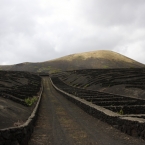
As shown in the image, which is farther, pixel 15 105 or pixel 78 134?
pixel 15 105

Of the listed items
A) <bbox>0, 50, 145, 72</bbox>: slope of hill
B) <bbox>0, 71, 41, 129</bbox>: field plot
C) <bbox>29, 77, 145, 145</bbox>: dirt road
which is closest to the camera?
<bbox>29, 77, 145, 145</bbox>: dirt road

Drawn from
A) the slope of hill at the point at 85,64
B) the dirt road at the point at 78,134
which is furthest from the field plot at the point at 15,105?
the slope of hill at the point at 85,64

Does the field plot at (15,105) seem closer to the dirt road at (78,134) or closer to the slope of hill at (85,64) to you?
the dirt road at (78,134)

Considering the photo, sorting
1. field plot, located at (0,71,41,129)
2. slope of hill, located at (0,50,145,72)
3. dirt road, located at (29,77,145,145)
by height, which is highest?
slope of hill, located at (0,50,145,72)

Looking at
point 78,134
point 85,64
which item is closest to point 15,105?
point 78,134

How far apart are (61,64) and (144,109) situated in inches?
4975

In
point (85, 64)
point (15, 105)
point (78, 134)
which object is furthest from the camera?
point (85, 64)

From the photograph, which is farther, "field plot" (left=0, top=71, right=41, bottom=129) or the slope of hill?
the slope of hill

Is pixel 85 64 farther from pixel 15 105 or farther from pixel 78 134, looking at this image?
pixel 78 134

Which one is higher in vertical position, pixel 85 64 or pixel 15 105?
pixel 85 64

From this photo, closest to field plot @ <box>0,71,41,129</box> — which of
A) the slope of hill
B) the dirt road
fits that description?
the dirt road

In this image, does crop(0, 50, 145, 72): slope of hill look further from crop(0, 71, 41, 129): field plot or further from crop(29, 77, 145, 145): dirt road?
crop(29, 77, 145, 145): dirt road

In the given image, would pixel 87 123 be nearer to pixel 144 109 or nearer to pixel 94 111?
pixel 94 111

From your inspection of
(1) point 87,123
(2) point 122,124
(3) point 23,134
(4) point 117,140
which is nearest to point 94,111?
(1) point 87,123
